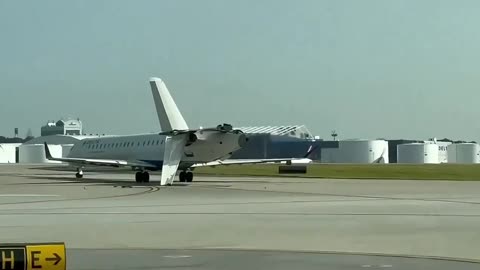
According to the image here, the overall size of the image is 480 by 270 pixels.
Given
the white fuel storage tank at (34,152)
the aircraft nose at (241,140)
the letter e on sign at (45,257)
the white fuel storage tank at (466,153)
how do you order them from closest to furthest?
1. the letter e on sign at (45,257)
2. the aircraft nose at (241,140)
3. the white fuel storage tank at (34,152)
4. the white fuel storage tank at (466,153)

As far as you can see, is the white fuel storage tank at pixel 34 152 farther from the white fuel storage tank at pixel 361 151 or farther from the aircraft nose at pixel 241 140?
the aircraft nose at pixel 241 140

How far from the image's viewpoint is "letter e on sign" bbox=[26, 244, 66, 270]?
9.07m

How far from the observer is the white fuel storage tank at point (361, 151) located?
541 ft

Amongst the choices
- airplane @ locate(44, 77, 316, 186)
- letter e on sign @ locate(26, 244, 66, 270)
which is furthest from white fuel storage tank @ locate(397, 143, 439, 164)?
letter e on sign @ locate(26, 244, 66, 270)

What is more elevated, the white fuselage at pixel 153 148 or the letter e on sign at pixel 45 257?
the white fuselage at pixel 153 148

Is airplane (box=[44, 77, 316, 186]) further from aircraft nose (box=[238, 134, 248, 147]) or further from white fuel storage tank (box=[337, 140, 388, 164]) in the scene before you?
white fuel storage tank (box=[337, 140, 388, 164])

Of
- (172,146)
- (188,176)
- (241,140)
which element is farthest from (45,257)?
(188,176)

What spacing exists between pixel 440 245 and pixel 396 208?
40.0 feet

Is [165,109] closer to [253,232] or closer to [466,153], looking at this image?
[253,232]

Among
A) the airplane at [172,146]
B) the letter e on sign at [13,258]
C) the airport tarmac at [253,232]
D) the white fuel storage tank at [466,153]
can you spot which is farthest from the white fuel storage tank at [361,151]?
the letter e on sign at [13,258]

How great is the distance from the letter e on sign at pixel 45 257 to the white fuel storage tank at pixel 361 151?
6150 inches

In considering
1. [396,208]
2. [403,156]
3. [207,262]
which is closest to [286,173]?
[396,208]

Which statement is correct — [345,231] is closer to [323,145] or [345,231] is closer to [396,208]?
[396,208]

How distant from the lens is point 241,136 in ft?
182
